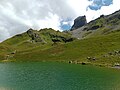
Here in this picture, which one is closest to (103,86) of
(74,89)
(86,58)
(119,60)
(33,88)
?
(74,89)

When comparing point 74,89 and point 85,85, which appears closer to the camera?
point 74,89

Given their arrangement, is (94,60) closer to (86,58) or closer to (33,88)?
(86,58)

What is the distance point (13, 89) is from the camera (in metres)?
71.1

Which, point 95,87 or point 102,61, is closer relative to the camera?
point 95,87

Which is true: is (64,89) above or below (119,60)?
below

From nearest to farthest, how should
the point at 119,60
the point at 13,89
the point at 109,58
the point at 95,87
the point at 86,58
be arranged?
the point at 13,89 → the point at 95,87 → the point at 119,60 → the point at 109,58 → the point at 86,58

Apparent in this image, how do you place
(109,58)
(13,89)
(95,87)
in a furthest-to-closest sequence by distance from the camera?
(109,58), (95,87), (13,89)

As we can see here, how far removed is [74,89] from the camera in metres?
73.4

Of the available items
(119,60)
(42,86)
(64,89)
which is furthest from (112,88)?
(119,60)

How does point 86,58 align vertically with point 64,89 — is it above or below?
above

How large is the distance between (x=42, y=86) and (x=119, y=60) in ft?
327

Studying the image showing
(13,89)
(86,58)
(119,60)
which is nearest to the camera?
(13,89)

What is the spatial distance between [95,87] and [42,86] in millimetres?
17398

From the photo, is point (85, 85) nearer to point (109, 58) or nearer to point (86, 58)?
point (109, 58)
